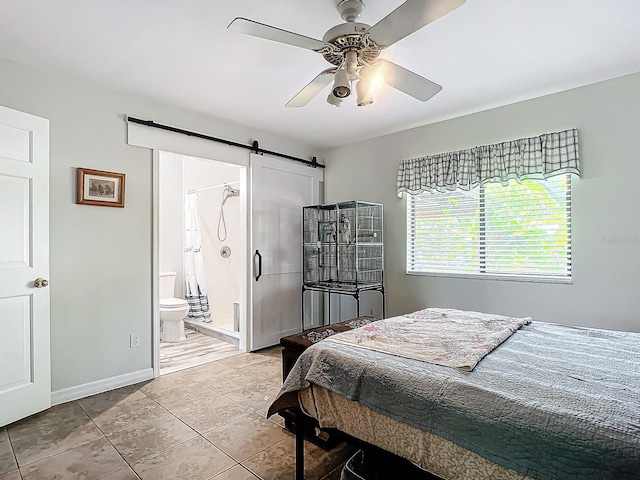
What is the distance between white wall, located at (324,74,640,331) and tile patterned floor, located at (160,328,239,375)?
2368 millimetres

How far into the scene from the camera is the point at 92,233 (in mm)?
2959

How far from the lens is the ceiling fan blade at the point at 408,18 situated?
1.47m

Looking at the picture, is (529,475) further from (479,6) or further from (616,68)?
(616,68)

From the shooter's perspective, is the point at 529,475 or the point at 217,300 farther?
the point at 217,300

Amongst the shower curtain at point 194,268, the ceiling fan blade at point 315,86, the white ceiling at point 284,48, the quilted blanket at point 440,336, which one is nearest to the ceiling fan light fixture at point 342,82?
the ceiling fan blade at point 315,86

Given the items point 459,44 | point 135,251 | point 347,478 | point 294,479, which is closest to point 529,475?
point 347,478

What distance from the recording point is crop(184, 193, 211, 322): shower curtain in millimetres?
5145

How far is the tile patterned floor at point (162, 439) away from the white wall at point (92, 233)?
337 millimetres

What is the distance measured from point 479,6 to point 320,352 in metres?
1.94

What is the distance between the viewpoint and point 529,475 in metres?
1.08

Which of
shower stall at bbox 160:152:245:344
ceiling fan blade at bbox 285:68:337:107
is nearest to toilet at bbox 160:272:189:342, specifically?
shower stall at bbox 160:152:245:344

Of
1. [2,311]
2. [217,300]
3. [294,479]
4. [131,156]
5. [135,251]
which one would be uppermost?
A: [131,156]

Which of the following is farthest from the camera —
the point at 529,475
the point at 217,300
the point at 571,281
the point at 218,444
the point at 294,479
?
the point at 217,300

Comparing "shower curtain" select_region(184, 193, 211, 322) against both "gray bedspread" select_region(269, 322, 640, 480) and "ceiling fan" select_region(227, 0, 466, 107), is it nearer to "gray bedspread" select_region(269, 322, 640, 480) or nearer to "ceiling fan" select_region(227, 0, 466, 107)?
"ceiling fan" select_region(227, 0, 466, 107)
